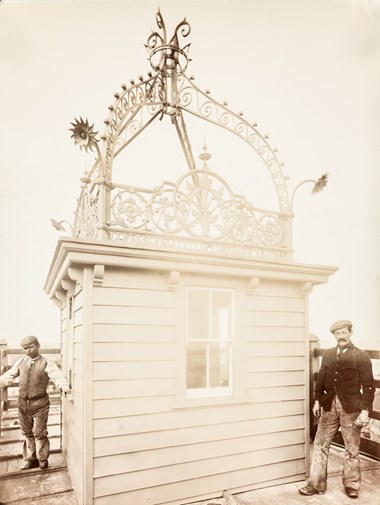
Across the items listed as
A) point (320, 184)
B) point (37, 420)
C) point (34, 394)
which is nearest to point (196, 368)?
point (37, 420)

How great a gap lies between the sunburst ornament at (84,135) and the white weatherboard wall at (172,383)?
1548 millimetres

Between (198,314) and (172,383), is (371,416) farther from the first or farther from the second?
(198,314)

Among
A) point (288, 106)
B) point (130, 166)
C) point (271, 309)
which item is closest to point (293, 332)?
point (271, 309)

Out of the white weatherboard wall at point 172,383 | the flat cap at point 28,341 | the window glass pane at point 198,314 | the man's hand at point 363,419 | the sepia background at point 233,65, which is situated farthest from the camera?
the window glass pane at point 198,314

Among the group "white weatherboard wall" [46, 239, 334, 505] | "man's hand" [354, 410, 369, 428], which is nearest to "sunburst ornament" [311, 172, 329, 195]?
"white weatherboard wall" [46, 239, 334, 505]

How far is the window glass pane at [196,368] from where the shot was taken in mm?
12796

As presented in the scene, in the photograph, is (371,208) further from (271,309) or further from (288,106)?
(288,106)

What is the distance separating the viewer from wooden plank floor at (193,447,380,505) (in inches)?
222

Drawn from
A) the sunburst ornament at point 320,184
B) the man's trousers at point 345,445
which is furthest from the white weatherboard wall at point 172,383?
the sunburst ornament at point 320,184

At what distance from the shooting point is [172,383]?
224 inches

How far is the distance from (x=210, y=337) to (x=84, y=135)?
11.7 ft

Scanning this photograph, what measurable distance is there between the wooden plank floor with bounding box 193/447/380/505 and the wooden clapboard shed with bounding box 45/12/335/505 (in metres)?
0.17

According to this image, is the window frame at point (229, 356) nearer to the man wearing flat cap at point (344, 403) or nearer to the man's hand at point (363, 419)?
the man wearing flat cap at point (344, 403)

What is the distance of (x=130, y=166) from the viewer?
67.9ft
